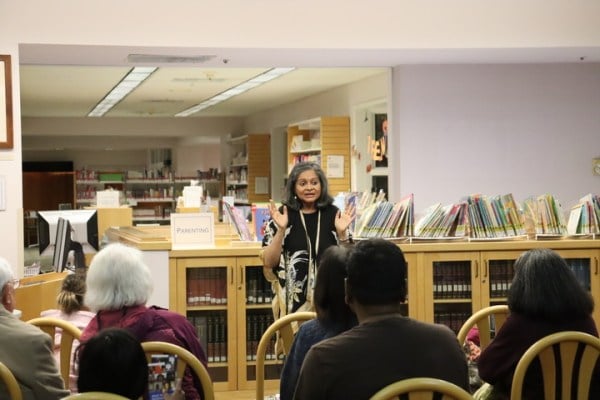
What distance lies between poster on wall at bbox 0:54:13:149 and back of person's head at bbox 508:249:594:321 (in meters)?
4.11

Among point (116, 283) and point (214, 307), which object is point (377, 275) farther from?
point (214, 307)

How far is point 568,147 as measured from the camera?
7.80 metres

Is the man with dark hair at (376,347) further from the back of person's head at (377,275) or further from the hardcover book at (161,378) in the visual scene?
the hardcover book at (161,378)

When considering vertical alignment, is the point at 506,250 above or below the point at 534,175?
below

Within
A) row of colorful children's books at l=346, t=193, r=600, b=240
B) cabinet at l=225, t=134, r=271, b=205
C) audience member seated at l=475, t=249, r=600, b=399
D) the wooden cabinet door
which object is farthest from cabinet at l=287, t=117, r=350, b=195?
audience member seated at l=475, t=249, r=600, b=399

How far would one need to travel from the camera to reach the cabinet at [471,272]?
6.13m

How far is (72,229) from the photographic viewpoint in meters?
5.87

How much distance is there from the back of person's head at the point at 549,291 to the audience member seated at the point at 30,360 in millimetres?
1544

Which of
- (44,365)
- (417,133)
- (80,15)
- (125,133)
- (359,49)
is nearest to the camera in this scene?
(44,365)

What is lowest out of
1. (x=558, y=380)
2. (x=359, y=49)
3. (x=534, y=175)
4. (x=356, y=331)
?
(x=558, y=380)

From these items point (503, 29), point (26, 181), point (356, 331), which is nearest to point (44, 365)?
point (356, 331)

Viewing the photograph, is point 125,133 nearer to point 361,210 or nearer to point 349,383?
point 361,210

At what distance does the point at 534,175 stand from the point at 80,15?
13.3 ft

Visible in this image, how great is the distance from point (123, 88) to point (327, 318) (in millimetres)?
9420
